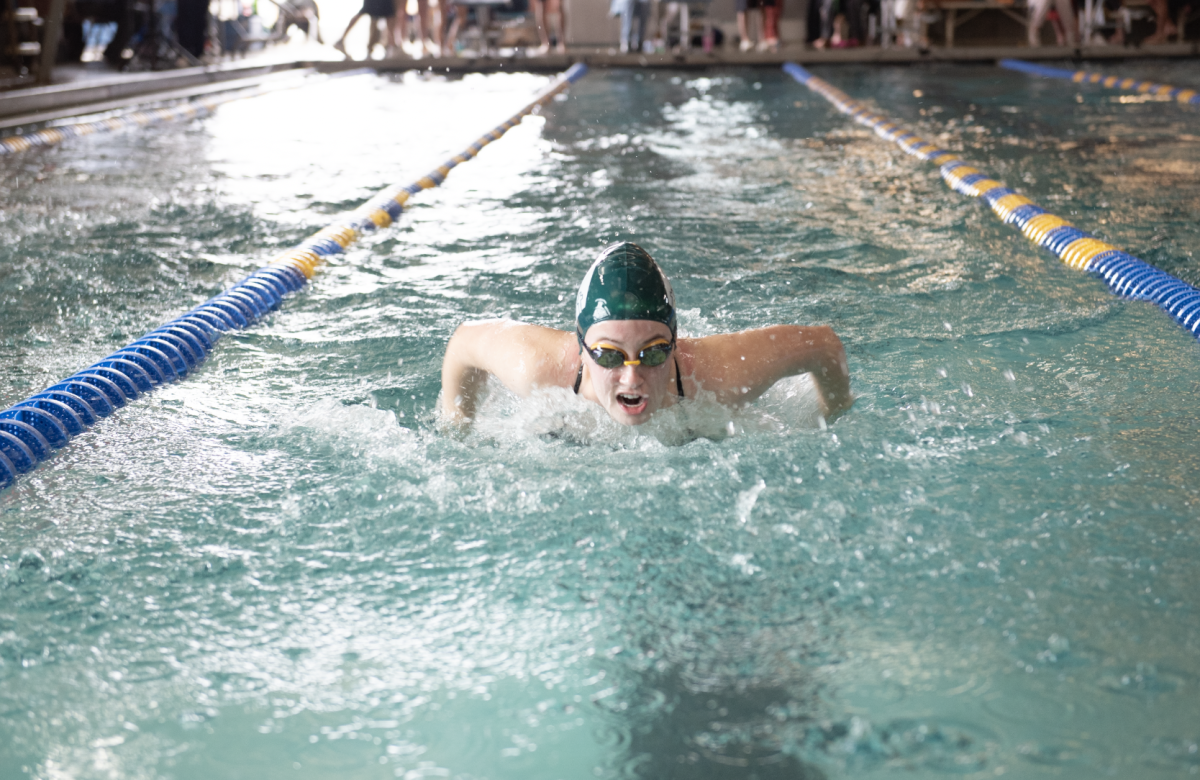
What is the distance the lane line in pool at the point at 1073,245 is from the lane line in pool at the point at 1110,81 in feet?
12.0

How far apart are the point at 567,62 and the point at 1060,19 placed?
6802 millimetres

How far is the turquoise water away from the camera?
6.29ft

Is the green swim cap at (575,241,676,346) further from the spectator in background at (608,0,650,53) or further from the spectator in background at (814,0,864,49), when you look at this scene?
the spectator in background at (814,0,864,49)

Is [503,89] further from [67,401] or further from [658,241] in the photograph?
[67,401]

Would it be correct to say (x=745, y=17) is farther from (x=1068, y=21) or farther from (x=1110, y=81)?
(x=1110, y=81)

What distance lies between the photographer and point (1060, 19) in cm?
1485

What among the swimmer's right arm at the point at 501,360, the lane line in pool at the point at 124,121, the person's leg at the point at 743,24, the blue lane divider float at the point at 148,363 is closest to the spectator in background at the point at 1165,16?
the person's leg at the point at 743,24

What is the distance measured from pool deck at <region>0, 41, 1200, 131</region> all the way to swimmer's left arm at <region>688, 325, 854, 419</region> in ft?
35.1

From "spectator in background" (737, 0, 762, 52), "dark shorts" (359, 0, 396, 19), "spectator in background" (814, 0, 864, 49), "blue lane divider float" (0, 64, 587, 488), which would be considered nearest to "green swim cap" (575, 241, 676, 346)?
"blue lane divider float" (0, 64, 587, 488)

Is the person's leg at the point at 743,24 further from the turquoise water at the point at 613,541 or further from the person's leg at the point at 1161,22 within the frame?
the turquoise water at the point at 613,541

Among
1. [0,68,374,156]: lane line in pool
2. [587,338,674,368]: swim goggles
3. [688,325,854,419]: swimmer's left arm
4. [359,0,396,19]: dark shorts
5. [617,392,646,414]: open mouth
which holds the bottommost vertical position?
[617,392,646,414]: open mouth

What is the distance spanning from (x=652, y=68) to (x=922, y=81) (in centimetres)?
395

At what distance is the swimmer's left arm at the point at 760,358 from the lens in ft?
9.51

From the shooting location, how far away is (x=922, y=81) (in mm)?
12906
